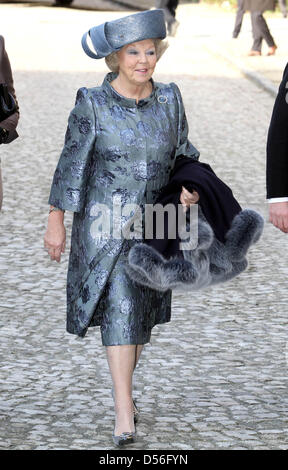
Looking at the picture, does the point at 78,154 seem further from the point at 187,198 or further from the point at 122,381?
the point at 122,381

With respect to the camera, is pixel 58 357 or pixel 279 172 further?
pixel 58 357

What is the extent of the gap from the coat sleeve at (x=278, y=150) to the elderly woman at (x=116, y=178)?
1.27ft

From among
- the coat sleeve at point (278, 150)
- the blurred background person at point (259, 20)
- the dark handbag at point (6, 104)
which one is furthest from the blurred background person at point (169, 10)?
the coat sleeve at point (278, 150)

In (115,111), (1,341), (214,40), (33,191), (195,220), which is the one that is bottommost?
(214,40)

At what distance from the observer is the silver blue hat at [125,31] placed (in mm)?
4996

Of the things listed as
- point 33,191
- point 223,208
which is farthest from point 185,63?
point 223,208

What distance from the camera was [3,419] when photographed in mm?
5426

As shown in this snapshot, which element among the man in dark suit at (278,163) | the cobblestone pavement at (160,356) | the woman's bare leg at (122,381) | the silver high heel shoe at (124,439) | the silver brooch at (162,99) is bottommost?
the cobblestone pavement at (160,356)

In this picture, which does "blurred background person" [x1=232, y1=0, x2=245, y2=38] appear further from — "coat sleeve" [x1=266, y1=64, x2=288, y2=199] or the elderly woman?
the elderly woman

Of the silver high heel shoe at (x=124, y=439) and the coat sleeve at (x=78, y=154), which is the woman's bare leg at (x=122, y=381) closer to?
the silver high heel shoe at (x=124, y=439)

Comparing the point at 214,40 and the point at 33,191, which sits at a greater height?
the point at 33,191

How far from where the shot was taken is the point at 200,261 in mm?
4965
